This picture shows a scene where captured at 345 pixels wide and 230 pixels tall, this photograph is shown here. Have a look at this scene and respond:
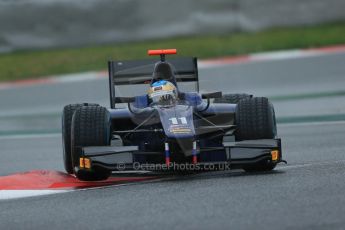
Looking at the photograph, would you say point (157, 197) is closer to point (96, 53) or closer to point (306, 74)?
point (306, 74)

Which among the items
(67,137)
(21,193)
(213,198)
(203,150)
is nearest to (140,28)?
(67,137)

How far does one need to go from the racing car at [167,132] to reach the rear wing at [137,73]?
127mm

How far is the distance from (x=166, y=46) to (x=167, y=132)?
10901 mm

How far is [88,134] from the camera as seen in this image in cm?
895

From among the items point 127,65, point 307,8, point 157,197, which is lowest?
point 157,197

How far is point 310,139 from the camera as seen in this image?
468 inches

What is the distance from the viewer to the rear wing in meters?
10.4

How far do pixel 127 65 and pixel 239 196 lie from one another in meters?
3.55

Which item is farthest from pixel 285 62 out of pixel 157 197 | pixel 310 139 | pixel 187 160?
pixel 157 197

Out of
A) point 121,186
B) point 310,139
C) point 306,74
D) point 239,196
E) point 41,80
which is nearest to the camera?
point 239,196

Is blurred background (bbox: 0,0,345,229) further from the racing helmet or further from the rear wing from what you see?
the racing helmet

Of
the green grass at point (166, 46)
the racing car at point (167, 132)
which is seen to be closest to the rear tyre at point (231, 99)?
the racing car at point (167, 132)

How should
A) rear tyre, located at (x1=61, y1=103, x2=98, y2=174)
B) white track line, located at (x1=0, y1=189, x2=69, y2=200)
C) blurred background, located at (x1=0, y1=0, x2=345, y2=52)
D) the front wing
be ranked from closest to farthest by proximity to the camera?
white track line, located at (x1=0, y1=189, x2=69, y2=200), the front wing, rear tyre, located at (x1=61, y1=103, x2=98, y2=174), blurred background, located at (x1=0, y1=0, x2=345, y2=52)

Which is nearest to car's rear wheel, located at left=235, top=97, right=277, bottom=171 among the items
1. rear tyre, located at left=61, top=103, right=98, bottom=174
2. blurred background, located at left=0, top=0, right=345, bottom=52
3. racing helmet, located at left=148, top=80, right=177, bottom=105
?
racing helmet, located at left=148, top=80, right=177, bottom=105
